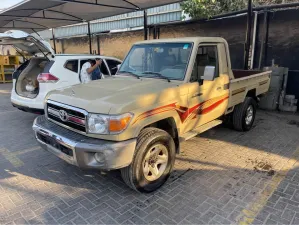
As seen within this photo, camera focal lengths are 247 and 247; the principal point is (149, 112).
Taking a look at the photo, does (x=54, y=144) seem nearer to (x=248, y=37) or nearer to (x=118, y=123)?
(x=118, y=123)

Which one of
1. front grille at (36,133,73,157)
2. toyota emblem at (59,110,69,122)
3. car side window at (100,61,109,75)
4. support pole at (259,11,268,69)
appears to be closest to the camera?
front grille at (36,133,73,157)

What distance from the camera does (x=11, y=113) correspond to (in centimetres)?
768

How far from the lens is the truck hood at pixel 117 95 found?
2.95 m

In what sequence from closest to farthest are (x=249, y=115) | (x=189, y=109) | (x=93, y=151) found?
(x=93, y=151)
(x=189, y=109)
(x=249, y=115)

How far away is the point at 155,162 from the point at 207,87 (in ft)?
5.24

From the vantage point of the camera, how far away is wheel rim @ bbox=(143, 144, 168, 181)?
331cm

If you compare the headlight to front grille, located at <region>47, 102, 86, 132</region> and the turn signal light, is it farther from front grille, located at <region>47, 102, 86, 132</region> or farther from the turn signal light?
front grille, located at <region>47, 102, 86, 132</region>

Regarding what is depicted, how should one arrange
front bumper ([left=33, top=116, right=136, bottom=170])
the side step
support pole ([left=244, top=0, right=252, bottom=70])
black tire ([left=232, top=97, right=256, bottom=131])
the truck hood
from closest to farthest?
front bumper ([left=33, top=116, right=136, bottom=170]), the truck hood, the side step, black tire ([left=232, top=97, right=256, bottom=131]), support pole ([left=244, top=0, right=252, bottom=70])

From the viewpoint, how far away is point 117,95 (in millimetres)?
3203

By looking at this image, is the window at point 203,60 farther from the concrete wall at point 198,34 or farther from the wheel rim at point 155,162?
the concrete wall at point 198,34

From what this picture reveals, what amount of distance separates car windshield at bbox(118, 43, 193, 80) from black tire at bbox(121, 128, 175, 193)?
106cm

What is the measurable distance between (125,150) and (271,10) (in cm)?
735

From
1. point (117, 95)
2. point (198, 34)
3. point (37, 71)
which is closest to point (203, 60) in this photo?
point (117, 95)

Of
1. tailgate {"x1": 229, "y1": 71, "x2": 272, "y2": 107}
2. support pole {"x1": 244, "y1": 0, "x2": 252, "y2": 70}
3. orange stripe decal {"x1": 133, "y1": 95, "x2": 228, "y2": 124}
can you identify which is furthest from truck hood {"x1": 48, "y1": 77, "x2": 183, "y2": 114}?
support pole {"x1": 244, "y1": 0, "x2": 252, "y2": 70}
